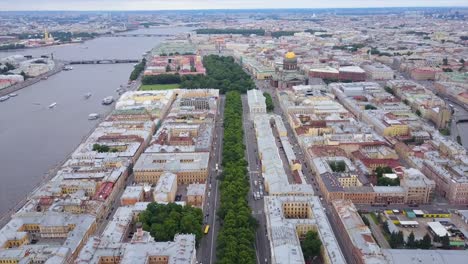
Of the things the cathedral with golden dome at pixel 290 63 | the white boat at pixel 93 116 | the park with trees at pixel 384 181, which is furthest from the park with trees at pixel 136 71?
the park with trees at pixel 384 181

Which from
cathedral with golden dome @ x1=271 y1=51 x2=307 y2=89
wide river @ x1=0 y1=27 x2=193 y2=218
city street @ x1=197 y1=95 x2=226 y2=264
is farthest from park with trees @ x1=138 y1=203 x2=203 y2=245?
cathedral with golden dome @ x1=271 y1=51 x2=307 y2=89

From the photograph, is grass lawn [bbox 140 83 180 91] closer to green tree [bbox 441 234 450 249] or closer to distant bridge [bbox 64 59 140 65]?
distant bridge [bbox 64 59 140 65]

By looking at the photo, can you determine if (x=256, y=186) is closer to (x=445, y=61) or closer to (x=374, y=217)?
(x=374, y=217)

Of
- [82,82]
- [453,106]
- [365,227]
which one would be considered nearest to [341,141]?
[365,227]

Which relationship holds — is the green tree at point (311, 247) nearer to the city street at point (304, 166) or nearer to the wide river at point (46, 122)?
the city street at point (304, 166)

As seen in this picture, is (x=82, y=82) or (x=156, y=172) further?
(x=82, y=82)

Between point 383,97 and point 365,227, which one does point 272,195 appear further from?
point 383,97
